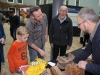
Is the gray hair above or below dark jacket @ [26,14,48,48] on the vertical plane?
above

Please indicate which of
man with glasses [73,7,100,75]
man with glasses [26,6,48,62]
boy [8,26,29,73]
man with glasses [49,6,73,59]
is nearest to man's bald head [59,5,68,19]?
man with glasses [49,6,73,59]

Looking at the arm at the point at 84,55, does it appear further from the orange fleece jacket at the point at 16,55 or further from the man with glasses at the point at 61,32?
the man with glasses at the point at 61,32

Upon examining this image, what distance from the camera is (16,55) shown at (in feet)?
6.17

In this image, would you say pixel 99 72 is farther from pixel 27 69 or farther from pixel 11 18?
pixel 11 18

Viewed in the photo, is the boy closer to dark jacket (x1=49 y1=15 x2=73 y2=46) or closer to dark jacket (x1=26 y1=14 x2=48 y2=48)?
dark jacket (x1=26 y1=14 x2=48 y2=48)

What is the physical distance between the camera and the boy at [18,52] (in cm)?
185

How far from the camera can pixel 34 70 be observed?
140 centimetres

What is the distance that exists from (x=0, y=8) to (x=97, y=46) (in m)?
24.5

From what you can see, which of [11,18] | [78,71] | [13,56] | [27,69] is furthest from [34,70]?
[11,18]

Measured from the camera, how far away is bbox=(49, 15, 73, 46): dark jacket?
2.71 meters

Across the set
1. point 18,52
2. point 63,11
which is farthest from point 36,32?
point 63,11

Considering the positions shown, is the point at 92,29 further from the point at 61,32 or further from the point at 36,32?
the point at 61,32

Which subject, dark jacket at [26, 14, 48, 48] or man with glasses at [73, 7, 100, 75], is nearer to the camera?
man with glasses at [73, 7, 100, 75]

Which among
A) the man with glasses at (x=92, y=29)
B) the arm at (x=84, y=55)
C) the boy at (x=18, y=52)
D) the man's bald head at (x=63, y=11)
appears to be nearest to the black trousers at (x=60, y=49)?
the man's bald head at (x=63, y=11)
